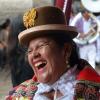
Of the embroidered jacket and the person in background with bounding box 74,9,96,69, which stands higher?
the embroidered jacket

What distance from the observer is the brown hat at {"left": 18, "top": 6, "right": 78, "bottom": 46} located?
4.06 m

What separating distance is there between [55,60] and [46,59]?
79mm

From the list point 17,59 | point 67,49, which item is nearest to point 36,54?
point 67,49

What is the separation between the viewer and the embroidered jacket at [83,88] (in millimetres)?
4117

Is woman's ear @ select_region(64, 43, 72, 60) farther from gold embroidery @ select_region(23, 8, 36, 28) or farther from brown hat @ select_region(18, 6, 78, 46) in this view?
gold embroidery @ select_region(23, 8, 36, 28)

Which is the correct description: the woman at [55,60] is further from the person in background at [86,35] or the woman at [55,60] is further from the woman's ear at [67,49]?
the person in background at [86,35]

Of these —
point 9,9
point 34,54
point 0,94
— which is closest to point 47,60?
point 34,54

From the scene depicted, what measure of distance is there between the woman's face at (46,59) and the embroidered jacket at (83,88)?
6.9 inches

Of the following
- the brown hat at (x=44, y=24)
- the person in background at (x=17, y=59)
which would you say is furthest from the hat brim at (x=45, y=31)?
the person in background at (x=17, y=59)

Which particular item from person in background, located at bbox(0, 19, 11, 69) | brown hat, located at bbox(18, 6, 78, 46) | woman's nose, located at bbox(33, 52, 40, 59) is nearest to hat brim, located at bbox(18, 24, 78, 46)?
brown hat, located at bbox(18, 6, 78, 46)

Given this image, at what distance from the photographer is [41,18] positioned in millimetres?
4145

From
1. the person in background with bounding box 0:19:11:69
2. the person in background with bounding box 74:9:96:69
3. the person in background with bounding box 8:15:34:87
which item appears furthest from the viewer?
the person in background with bounding box 74:9:96:69

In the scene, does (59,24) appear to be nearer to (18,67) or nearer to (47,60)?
(47,60)

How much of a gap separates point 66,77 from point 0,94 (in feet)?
16.0
